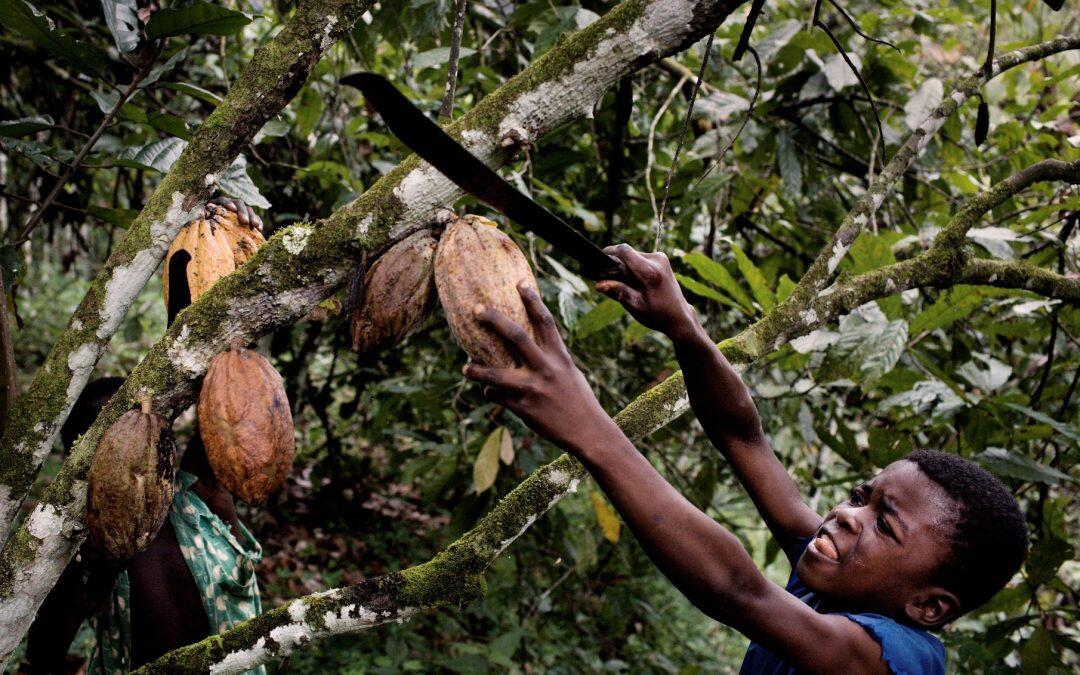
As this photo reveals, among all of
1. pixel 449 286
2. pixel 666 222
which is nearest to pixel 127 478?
pixel 449 286

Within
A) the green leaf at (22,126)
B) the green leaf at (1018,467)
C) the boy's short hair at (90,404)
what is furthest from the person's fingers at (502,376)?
the green leaf at (1018,467)

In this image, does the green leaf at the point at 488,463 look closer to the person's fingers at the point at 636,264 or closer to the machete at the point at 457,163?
the person's fingers at the point at 636,264

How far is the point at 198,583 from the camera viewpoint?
56.5 inches

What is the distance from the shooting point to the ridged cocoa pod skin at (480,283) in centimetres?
73

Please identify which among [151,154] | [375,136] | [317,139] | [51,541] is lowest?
[51,541]

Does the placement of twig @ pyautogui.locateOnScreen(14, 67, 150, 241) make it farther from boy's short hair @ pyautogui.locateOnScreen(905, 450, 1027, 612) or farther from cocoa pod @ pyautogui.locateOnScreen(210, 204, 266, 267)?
boy's short hair @ pyautogui.locateOnScreen(905, 450, 1027, 612)

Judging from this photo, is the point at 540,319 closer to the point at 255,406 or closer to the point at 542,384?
the point at 542,384

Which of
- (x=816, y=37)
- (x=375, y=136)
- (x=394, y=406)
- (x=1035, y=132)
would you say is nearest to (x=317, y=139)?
(x=375, y=136)

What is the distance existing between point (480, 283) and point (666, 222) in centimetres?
228

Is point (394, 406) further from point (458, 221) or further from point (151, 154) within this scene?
point (458, 221)

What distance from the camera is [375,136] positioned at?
2240 mm

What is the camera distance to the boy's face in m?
1.11

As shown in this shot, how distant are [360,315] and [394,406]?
1944mm

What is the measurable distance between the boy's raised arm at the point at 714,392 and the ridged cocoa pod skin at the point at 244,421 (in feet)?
1.31
